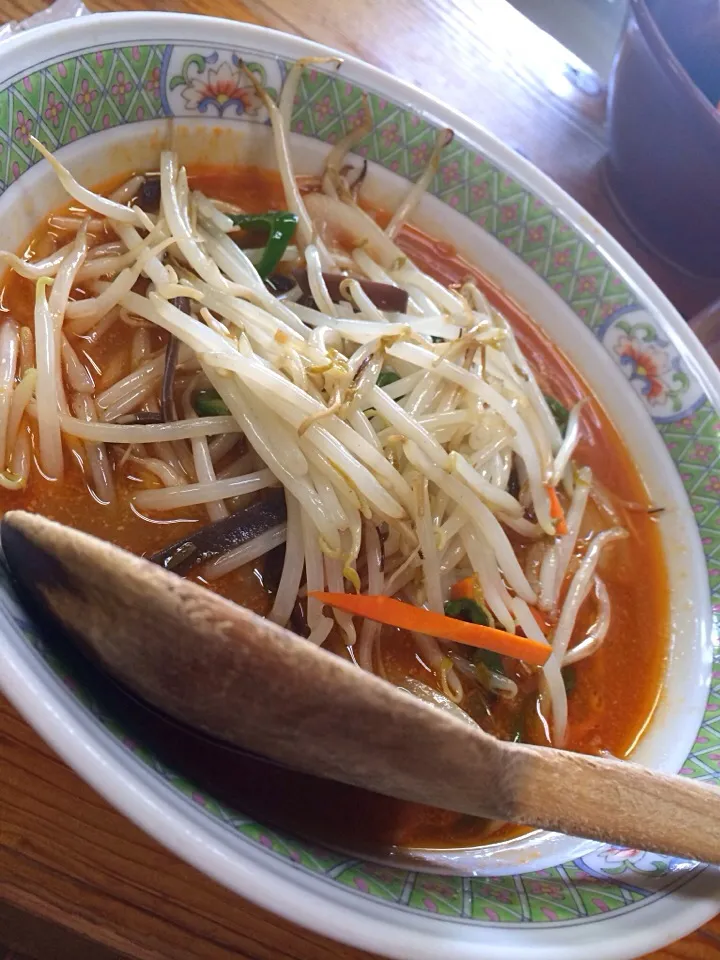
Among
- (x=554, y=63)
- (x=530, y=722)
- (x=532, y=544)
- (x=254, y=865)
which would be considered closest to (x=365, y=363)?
(x=532, y=544)

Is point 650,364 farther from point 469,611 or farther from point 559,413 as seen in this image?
point 469,611

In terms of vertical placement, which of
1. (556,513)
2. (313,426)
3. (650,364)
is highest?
(650,364)

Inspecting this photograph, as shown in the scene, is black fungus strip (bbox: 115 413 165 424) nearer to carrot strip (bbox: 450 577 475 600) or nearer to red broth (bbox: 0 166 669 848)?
red broth (bbox: 0 166 669 848)

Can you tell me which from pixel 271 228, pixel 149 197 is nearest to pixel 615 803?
pixel 271 228

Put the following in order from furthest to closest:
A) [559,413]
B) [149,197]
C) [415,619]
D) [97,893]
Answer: [559,413] < [149,197] < [415,619] < [97,893]

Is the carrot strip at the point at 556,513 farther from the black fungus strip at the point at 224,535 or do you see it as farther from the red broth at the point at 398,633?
the black fungus strip at the point at 224,535

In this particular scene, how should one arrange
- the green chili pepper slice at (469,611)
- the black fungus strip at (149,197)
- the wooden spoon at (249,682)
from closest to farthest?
the wooden spoon at (249,682) → the green chili pepper slice at (469,611) → the black fungus strip at (149,197)

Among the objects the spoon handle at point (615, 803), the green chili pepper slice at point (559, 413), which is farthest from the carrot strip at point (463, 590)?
the green chili pepper slice at point (559, 413)
